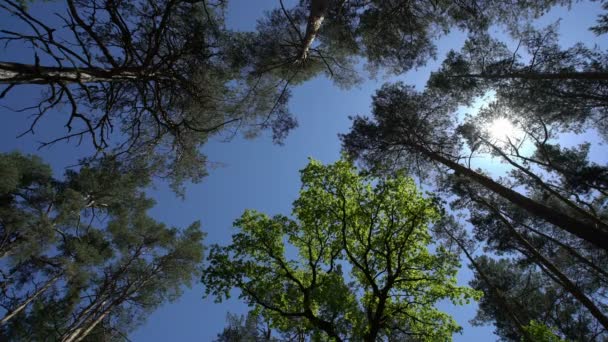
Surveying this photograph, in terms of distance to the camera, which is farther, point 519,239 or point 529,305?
point 529,305

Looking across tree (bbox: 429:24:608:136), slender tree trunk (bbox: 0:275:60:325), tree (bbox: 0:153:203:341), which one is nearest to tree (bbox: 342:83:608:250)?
tree (bbox: 429:24:608:136)

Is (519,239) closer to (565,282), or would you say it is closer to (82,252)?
(565,282)

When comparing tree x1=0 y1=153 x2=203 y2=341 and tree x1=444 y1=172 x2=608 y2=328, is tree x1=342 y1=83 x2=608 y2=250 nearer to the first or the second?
tree x1=444 y1=172 x2=608 y2=328

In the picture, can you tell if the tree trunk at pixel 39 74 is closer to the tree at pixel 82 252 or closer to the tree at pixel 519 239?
the tree at pixel 82 252

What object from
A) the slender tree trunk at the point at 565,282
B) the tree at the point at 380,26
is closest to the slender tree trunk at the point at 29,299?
the tree at the point at 380,26

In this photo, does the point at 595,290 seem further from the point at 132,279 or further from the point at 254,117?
the point at 132,279

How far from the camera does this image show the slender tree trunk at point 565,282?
10062 millimetres

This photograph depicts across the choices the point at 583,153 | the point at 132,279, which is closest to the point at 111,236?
the point at 132,279

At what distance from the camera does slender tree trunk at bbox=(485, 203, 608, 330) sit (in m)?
10.1

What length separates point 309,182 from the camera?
10430 millimetres

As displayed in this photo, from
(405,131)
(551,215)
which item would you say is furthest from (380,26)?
(551,215)

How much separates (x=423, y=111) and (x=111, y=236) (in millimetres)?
16715

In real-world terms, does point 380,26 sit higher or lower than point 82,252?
higher

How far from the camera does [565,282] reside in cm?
1106
